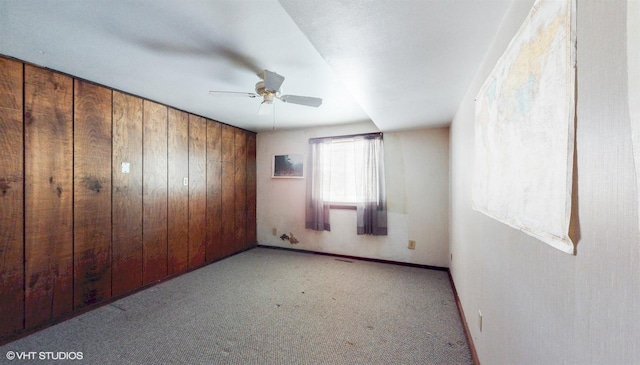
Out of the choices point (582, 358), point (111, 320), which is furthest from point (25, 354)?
point (582, 358)

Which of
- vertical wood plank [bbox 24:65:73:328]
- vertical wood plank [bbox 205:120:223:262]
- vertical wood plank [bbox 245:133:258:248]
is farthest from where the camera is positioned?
vertical wood plank [bbox 245:133:258:248]

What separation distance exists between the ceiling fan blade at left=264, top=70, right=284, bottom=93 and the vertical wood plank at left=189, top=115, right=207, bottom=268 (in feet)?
6.53

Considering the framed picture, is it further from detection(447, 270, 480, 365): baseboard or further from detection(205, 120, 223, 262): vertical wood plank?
detection(447, 270, 480, 365): baseboard

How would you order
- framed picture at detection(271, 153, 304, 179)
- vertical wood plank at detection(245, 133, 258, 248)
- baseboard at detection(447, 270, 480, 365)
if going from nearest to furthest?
Result: baseboard at detection(447, 270, 480, 365) < framed picture at detection(271, 153, 304, 179) < vertical wood plank at detection(245, 133, 258, 248)

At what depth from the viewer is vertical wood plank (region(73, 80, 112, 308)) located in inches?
89.5

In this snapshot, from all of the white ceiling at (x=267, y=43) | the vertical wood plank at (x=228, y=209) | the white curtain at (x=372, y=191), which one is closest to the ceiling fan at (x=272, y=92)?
the white ceiling at (x=267, y=43)

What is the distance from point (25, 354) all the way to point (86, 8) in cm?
240

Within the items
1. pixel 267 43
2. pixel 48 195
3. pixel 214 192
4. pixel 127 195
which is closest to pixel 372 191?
pixel 214 192

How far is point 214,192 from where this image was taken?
3.81 meters

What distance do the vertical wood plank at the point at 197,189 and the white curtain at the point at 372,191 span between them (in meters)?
2.38

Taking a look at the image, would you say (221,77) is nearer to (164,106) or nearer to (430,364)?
(164,106)

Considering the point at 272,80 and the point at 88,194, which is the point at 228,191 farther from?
the point at 272,80

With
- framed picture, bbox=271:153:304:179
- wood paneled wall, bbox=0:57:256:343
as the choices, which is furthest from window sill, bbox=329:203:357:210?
wood paneled wall, bbox=0:57:256:343

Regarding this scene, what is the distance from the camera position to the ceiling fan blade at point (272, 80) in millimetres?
1876
